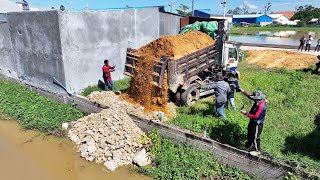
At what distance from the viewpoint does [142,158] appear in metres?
7.35

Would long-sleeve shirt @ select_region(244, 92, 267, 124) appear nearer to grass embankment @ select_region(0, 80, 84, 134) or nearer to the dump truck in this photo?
the dump truck

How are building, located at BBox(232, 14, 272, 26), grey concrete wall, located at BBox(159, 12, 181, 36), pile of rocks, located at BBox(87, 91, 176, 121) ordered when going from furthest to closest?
building, located at BBox(232, 14, 272, 26) → grey concrete wall, located at BBox(159, 12, 181, 36) → pile of rocks, located at BBox(87, 91, 176, 121)

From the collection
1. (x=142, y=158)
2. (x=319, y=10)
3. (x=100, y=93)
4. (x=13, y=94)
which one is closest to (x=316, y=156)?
(x=142, y=158)

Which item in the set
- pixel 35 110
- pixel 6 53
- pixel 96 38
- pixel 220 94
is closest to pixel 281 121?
pixel 220 94

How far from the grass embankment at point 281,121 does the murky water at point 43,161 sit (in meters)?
2.45

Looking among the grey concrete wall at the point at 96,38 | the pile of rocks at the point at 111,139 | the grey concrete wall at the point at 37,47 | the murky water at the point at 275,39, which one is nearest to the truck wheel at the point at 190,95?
the pile of rocks at the point at 111,139

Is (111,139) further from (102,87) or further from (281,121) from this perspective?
(281,121)

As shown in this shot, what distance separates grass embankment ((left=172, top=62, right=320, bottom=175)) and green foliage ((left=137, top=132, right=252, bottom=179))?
74 cm

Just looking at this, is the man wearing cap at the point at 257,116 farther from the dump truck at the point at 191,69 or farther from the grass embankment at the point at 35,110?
the grass embankment at the point at 35,110

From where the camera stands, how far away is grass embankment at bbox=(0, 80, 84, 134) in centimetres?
964

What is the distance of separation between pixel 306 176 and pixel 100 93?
301 inches

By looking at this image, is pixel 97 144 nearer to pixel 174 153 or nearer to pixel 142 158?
pixel 142 158

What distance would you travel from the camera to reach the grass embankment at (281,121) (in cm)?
661

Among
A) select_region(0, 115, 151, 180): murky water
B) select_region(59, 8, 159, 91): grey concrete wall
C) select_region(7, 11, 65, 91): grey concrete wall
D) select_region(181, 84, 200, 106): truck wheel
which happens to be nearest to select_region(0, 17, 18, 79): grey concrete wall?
select_region(7, 11, 65, 91): grey concrete wall
